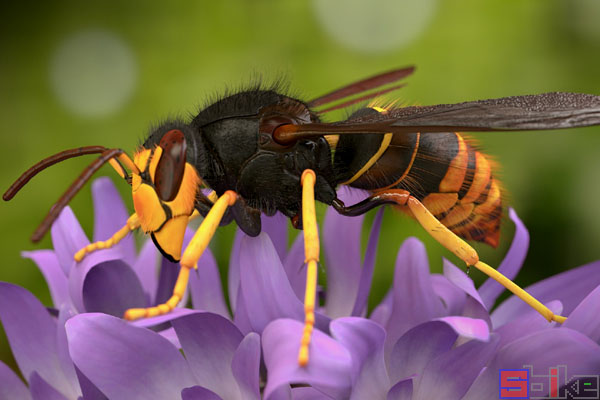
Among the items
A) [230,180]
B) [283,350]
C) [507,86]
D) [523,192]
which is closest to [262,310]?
[283,350]

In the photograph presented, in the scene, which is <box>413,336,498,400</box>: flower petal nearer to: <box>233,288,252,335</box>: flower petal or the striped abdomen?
<box>233,288,252,335</box>: flower petal

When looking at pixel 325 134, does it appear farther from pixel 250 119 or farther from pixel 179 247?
pixel 179 247

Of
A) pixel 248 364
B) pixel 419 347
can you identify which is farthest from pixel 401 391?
pixel 248 364

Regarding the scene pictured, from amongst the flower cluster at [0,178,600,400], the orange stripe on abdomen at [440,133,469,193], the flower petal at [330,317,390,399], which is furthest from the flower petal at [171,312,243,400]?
the orange stripe on abdomen at [440,133,469,193]

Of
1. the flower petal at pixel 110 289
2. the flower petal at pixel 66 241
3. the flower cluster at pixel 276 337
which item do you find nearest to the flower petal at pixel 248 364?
the flower cluster at pixel 276 337

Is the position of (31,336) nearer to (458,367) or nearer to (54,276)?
(54,276)

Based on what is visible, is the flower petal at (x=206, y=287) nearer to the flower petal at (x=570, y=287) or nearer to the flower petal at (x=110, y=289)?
the flower petal at (x=110, y=289)
